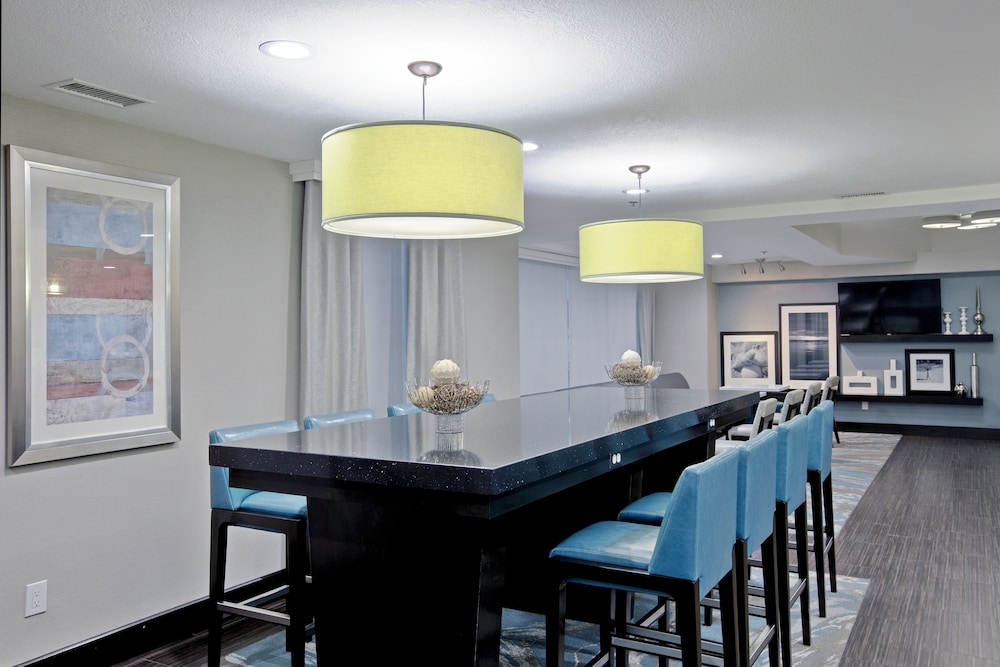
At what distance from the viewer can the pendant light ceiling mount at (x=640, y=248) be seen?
3922 millimetres

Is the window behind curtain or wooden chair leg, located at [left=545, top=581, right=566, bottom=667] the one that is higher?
the window behind curtain

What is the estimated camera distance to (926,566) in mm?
4461

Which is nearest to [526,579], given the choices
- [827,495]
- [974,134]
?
[827,495]

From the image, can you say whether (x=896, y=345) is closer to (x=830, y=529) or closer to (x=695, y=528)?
(x=830, y=529)

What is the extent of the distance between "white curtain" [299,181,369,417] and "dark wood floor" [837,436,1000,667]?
275cm

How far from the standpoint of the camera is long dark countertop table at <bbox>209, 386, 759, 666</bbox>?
194cm

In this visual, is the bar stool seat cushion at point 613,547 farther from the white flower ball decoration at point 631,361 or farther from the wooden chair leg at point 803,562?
the white flower ball decoration at point 631,361

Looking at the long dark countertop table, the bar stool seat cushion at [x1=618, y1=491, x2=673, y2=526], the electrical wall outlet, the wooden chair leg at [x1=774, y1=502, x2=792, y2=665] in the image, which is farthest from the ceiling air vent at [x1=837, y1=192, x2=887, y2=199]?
the electrical wall outlet

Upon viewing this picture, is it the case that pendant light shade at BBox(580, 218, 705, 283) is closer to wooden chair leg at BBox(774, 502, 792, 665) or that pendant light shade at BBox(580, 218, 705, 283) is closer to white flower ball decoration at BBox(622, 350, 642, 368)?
white flower ball decoration at BBox(622, 350, 642, 368)

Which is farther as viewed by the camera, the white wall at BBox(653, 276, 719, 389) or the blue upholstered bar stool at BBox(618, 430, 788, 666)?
the white wall at BBox(653, 276, 719, 389)

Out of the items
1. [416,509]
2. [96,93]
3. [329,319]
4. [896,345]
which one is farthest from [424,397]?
[896,345]

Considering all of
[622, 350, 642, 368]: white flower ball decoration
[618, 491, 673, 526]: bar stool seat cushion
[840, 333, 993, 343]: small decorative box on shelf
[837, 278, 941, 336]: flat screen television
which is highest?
[837, 278, 941, 336]: flat screen television

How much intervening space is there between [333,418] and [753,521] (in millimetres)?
1788

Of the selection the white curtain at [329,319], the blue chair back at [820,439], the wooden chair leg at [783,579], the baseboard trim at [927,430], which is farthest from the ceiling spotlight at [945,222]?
the white curtain at [329,319]
